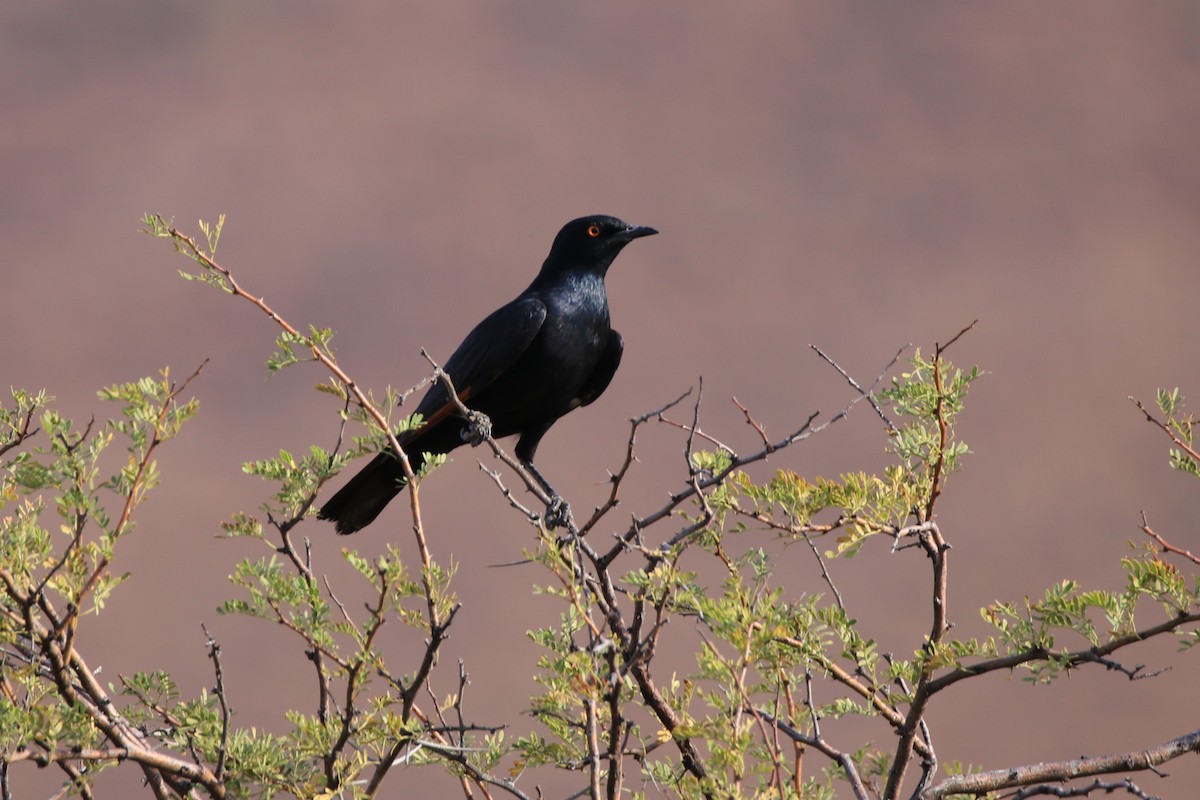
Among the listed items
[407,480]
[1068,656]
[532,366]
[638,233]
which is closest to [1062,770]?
[1068,656]

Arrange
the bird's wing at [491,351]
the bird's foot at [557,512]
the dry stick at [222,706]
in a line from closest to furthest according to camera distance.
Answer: the dry stick at [222,706] < the bird's foot at [557,512] < the bird's wing at [491,351]

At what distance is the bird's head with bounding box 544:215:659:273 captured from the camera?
4133mm

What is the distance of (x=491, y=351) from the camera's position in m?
3.62

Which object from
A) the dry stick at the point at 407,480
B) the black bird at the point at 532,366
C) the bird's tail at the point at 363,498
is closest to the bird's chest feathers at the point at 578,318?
the black bird at the point at 532,366

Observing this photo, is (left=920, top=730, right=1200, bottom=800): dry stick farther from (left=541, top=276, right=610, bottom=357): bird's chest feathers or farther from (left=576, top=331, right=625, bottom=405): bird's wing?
(left=576, top=331, right=625, bottom=405): bird's wing

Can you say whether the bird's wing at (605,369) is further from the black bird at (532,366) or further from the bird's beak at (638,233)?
the bird's beak at (638,233)

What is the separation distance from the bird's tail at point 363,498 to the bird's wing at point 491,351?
0.71 ft

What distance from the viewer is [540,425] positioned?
12.9 feet

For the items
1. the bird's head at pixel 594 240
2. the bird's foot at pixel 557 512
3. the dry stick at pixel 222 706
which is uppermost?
the bird's head at pixel 594 240

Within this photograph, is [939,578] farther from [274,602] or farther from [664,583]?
[274,602]

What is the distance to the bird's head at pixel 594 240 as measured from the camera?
4.13 m

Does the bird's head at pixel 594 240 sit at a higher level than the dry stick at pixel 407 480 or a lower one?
higher

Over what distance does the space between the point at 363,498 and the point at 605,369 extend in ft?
3.26

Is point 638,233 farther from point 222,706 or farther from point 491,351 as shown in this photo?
point 222,706
